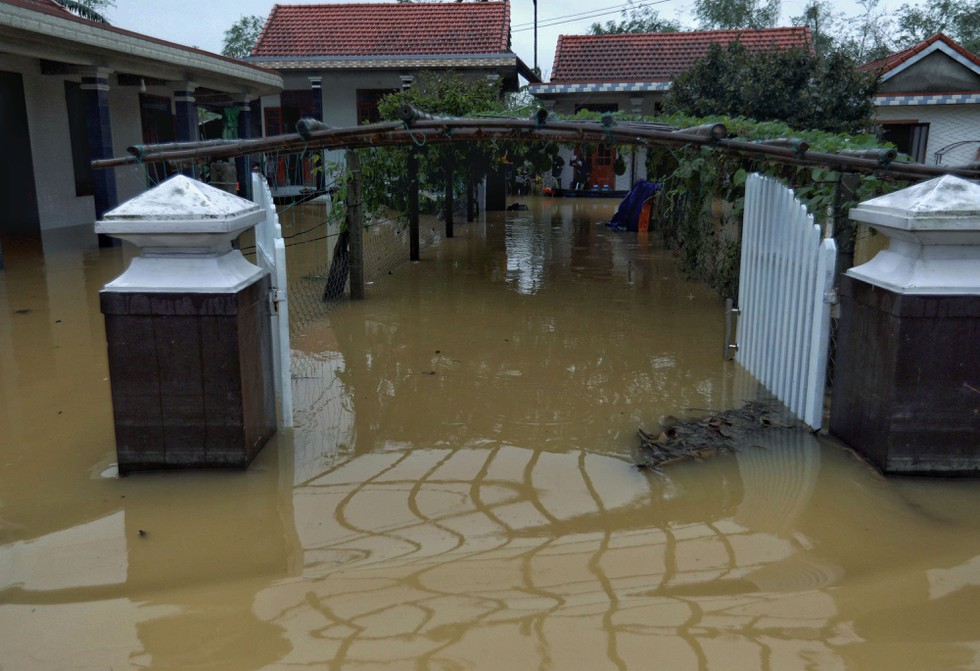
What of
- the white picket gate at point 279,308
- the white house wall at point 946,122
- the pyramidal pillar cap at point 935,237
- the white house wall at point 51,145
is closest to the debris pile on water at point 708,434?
the pyramidal pillar cap at point 935,237

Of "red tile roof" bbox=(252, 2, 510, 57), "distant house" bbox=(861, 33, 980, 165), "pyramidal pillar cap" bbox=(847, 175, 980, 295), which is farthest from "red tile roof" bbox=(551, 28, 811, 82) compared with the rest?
"pyramidal pillar cap" bbox=(847, 175, 980, 295)

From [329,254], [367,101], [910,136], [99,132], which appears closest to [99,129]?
[99,132]

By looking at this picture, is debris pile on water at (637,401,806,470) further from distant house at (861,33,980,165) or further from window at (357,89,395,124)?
distant house at (861,33,980,165)

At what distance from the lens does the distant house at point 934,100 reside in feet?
68.9

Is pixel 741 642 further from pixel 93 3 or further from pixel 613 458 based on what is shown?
pixel 93 3

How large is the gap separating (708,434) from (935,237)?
1569mm

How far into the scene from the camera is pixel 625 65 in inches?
884

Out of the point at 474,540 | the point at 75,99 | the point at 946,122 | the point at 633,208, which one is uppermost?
the point at 75,99

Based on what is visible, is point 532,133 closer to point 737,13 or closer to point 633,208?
point 633,208

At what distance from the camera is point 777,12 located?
51.8m

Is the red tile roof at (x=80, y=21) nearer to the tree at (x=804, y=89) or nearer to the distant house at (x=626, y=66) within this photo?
the tree at (x=804, y=89)

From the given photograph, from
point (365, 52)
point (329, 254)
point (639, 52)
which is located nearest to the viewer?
point (329, 254)

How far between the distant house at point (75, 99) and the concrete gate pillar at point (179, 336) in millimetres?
6892

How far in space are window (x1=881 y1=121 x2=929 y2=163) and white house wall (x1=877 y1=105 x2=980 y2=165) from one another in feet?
0.37
